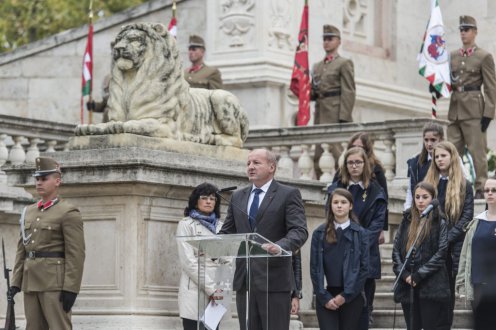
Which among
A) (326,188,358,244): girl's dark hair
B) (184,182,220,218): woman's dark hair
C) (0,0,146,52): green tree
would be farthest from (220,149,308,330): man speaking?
(0,0,146,52): green tree

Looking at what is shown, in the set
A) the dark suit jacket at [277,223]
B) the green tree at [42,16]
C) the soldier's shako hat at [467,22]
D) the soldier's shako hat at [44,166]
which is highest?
the green tree at [42,16]

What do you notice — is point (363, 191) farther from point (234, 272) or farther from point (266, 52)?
point (266, 52)

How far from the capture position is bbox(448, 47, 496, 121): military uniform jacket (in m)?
22.2

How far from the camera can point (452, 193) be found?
1653 centimetres

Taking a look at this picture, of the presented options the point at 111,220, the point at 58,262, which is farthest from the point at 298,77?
the point at 58,262

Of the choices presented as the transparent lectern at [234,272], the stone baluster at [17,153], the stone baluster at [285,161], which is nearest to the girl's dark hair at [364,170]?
the transparent lectern at [234,272]

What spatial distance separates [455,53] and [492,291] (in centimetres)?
846

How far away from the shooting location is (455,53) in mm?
22641

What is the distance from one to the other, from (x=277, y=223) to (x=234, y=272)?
27.4 inches

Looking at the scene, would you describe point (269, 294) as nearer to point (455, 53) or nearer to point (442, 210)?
point (442, 210)

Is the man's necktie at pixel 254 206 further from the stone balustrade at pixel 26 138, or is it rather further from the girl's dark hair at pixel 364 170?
the stone balustrade at pixel 26 138

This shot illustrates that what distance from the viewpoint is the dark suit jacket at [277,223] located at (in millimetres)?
14844

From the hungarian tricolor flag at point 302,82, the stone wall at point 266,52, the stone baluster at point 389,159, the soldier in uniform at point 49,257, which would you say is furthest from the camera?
the stone wall at point 266,52

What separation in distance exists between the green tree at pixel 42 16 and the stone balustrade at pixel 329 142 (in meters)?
18.7
